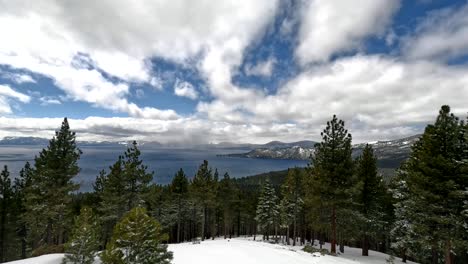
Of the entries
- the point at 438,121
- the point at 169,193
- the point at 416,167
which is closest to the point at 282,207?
the point at 169,193

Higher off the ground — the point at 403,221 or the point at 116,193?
the point at 116,193

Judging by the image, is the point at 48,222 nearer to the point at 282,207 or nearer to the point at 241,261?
the point at 241,261

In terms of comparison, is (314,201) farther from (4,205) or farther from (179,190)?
(4,205)

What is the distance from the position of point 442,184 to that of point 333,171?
29.0 feet

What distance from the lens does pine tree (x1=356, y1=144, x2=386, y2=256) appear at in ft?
85.9

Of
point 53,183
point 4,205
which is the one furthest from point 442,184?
point 4,205

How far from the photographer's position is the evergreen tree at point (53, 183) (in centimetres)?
2572

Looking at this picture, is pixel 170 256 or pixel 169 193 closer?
pixel 170 256

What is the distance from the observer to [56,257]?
1909 centimetres

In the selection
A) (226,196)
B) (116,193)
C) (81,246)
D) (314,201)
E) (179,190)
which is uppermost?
(314,201)

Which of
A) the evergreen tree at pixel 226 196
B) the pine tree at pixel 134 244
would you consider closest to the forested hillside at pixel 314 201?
the pine tree at pixel 134 244

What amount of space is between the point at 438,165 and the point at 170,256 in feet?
59.9

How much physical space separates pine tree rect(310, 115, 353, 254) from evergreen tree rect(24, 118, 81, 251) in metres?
25.8

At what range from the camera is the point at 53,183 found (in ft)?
85.8
